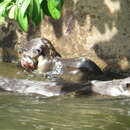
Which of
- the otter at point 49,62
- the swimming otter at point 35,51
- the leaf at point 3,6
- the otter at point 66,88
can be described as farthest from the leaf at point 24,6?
the swimming otter at point 35,51

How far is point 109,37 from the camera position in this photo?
845cm

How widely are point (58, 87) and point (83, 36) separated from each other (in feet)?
7.51

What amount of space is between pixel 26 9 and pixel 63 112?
2.34 meters

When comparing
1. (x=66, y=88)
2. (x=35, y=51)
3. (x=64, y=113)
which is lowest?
(x=64, y=113)

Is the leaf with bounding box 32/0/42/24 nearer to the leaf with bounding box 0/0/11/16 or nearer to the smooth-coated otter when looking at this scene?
the leaf with bounding box 0/0/11/16

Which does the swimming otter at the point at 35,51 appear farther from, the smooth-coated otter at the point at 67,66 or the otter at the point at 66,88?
the otter at the point at 66,88

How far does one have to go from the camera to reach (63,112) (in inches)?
218

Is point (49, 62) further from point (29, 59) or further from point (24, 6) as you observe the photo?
point (24, 6)

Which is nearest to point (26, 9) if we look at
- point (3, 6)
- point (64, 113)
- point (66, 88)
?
point (3, 6)

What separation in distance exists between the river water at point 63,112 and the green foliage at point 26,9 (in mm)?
1649

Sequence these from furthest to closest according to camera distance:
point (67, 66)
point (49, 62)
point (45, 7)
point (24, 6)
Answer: point (49, 62), point (67, 66), point (45, 7), point (24, 6)

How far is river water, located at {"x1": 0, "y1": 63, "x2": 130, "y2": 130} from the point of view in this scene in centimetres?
496

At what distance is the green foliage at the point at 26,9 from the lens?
3.42 m

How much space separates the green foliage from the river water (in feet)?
5.41
